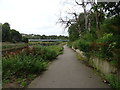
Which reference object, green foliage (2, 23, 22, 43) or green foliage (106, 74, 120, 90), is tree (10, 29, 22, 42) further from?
green foliage (106, 74, 120, 90)

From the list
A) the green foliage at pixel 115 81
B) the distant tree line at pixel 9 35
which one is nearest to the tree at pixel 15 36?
the distant tree line at pixel 9 35

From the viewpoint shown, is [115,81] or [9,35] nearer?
[115,81]

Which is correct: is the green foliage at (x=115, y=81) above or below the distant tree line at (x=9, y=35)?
below

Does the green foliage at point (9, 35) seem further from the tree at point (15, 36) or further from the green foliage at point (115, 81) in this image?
the green foliage at point (115, 81)

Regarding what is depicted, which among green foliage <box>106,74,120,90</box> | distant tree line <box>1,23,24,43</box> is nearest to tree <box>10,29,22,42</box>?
distant tree line <box>1,23,24,43</box>

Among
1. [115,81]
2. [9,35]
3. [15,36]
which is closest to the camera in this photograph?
[115,81]

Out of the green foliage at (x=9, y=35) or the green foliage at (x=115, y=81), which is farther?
the green foliage at (x=9, y=35)

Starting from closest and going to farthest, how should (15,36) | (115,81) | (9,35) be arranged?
(115,81) < (9,35) < (15,36)

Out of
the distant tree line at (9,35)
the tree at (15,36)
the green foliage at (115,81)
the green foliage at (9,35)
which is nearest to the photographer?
the green foliage at (115,81)

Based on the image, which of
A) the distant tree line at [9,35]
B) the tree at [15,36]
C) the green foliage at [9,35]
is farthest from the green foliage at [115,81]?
the tree at [15,36]

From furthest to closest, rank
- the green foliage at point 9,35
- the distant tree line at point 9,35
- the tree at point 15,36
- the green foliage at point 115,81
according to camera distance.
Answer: the tree at point 15,36 < the distant tree line at point 9,35 < the green foliage at point 9,35 < the green foliage at point 115,81

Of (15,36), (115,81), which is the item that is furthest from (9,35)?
(115,81)

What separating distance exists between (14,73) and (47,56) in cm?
787

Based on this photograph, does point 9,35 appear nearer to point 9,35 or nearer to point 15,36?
point 9,35
